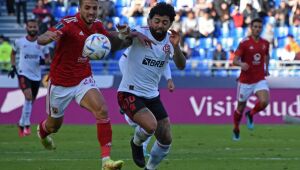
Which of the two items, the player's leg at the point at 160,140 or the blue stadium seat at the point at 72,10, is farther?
the blue stadium seat at the point at 72,10

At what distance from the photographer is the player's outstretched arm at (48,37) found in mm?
11672

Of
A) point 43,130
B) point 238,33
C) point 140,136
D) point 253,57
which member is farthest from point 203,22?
point 140,136

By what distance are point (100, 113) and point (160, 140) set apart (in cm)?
89

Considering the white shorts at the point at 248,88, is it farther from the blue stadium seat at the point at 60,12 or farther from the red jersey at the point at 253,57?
the blue stadium seat at the point at 60,12

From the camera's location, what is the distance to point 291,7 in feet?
109

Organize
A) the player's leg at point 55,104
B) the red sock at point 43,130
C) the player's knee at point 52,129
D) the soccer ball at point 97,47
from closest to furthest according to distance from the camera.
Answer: the soccer ball at point 97,47
the player's leg at point 55,104
the player's knee at point 52,129
the red sock at point 43,130

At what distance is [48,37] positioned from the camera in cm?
1173

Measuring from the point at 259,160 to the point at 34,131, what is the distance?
32.8 ft

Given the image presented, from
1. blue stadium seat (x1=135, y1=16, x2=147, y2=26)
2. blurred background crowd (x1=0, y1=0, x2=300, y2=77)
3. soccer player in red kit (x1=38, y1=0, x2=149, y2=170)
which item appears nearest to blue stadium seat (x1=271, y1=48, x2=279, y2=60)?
Answer: blurred background crowd (x1=0, y1=0, x2=300, y2=77)

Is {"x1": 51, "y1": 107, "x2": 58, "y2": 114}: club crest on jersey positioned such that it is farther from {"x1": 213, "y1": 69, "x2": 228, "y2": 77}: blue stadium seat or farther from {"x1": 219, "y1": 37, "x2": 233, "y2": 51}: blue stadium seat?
{"x1": 219, "y1": 37, "x2": 233, "y2": 51}: blue stadium seat

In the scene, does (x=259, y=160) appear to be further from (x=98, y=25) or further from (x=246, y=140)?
(x=246, y=140)

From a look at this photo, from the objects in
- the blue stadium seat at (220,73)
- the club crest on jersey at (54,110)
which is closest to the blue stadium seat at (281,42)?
the blue stadium seat at (220,73)

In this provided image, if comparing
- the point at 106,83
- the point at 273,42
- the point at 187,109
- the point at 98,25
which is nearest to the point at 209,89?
the point at 187,109

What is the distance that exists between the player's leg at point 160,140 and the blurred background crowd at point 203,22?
18094 mm
